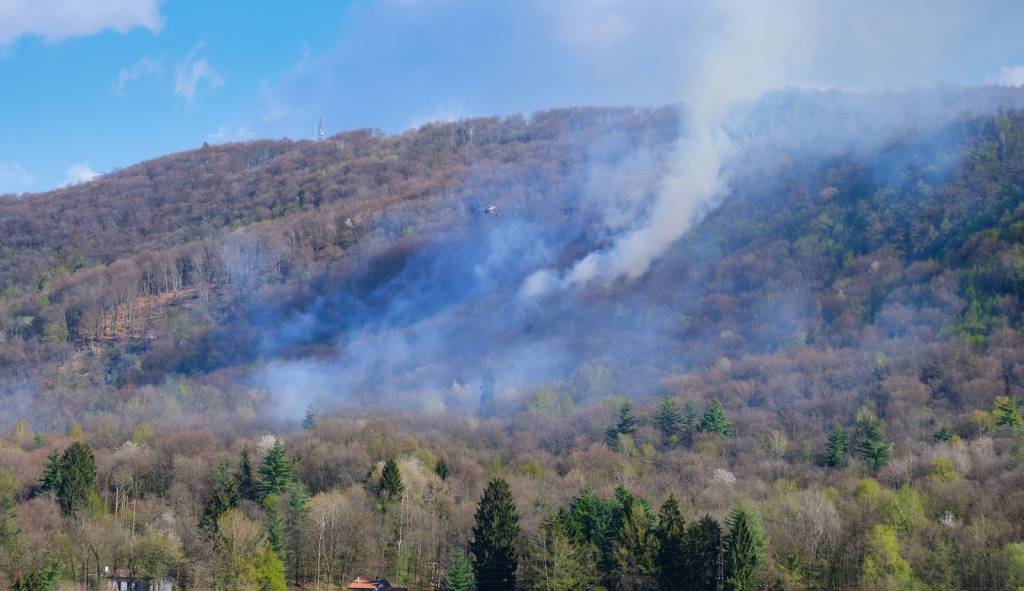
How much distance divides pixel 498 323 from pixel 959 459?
88828 millimetres

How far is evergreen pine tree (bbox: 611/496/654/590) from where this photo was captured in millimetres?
60375

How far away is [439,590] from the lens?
229ft

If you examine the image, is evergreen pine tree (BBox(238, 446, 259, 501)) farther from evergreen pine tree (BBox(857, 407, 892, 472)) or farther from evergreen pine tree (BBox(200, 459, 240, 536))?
evergreen pine tree (BBox(857, 407, 892, 472))

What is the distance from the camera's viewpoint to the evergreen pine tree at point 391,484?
78.8 m

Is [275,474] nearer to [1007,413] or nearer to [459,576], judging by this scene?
[459,576]

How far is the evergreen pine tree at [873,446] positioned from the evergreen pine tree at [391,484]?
122 ft

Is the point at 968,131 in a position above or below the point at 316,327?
above

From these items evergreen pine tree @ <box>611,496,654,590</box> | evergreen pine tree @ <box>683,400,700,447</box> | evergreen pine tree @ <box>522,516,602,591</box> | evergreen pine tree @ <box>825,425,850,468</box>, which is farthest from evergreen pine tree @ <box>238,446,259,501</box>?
evergreen pine tree @ <box>825,425,850,468</box>

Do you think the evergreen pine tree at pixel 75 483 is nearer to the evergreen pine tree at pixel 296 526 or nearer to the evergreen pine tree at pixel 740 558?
Answer: the evergreen pine tree at pixel 296 526

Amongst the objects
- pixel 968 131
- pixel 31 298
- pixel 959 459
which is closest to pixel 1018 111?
pixel 968 131

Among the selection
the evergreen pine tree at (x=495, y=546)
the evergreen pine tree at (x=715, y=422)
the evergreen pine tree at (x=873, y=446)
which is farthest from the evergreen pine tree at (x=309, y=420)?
the evergreen pine tree at (x=873, y=446)

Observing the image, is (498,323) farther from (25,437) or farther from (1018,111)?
(1018,111)

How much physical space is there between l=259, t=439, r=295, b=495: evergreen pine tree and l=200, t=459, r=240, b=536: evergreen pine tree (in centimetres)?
225

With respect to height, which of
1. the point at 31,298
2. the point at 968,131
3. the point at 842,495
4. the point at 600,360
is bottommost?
the point at 842,495
